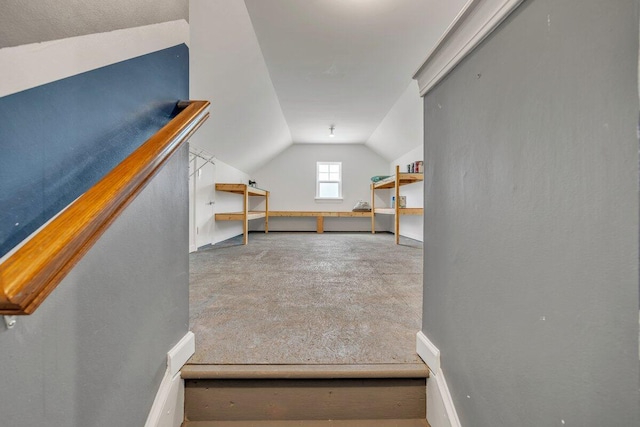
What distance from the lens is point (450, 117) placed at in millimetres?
839

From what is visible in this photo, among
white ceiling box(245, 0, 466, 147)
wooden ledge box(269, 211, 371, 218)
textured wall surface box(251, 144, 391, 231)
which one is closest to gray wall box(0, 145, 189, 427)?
white ceiling box(245, 0, 466, 147)

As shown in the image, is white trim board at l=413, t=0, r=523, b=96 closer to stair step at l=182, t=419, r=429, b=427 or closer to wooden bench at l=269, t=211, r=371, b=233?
A: stair step at l=182, t=419, r=429, b=427

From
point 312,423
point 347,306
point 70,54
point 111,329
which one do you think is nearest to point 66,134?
point 70,54

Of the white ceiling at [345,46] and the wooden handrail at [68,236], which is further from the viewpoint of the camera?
the white ceiling at [345,46]

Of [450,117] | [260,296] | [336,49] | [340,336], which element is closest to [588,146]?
[450,117]

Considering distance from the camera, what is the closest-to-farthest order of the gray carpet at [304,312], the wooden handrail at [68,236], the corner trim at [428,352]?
the wooden handrail at [68,236] < the corner trim at [428,352] < the gray carpet at [304,312]

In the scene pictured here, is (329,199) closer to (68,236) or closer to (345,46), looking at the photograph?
(345,46)

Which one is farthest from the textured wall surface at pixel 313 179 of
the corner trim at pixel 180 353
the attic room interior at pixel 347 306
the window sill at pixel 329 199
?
the corner trim at pixel 180 353

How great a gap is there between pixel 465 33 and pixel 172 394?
4.60 feet

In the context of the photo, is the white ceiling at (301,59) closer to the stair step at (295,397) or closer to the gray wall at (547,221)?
the gray wall at (547,221)

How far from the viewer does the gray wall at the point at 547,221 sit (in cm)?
39

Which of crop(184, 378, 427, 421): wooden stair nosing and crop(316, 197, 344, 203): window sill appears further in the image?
crop(316, 197, 344, 203): window sill

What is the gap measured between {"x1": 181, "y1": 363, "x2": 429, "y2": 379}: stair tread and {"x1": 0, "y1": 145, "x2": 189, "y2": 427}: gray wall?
0.14 meters

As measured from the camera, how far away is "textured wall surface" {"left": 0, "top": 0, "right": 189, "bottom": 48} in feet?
1.36
